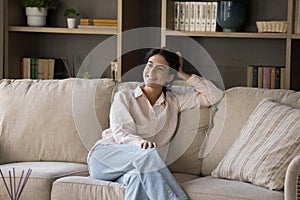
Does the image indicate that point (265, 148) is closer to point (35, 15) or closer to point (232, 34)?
point (232, 34)

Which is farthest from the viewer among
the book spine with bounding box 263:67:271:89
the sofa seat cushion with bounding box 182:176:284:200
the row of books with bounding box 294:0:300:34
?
the book spine with bounding box 263:67:271:89

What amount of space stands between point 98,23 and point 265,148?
2065 mm

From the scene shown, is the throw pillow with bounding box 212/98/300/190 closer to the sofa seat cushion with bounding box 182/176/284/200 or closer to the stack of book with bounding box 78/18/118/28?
the sofa seat cushion with bounding box 182/176/284/200

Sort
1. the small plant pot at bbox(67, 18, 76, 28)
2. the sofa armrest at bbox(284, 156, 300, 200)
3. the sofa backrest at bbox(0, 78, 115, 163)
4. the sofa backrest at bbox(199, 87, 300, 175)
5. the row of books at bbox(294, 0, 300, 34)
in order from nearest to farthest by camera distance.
Answer: the sofa armrest at bbox(284, 156, 300, 200), the sofa backrest at bbox(199, 87, 300, 175), the sofa backrest at bbox(0, 78, 115, 163), the row of books at bbox(294, 0, 300, 34), the small plant pot at bbox(67, 18, 76, 28)

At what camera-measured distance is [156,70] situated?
398cm

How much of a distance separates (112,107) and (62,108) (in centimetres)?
43

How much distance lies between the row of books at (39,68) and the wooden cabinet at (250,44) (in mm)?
1038

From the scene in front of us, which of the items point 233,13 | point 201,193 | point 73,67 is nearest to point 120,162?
point 201,193

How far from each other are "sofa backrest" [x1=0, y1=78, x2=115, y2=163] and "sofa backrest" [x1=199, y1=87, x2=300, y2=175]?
0.65 m

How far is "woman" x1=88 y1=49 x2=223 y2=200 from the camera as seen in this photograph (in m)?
3.57

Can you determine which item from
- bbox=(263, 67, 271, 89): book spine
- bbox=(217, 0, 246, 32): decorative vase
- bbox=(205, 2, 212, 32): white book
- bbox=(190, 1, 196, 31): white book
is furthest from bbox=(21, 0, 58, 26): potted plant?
bbox=(263, 67, 271, 89): book spine

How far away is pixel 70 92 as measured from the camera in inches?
169

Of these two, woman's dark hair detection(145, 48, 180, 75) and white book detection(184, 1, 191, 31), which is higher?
white book detection(184, 1, 191, 31)

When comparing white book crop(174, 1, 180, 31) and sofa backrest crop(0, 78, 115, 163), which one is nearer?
sofa backrest crop(0, 78, 115, 163)
